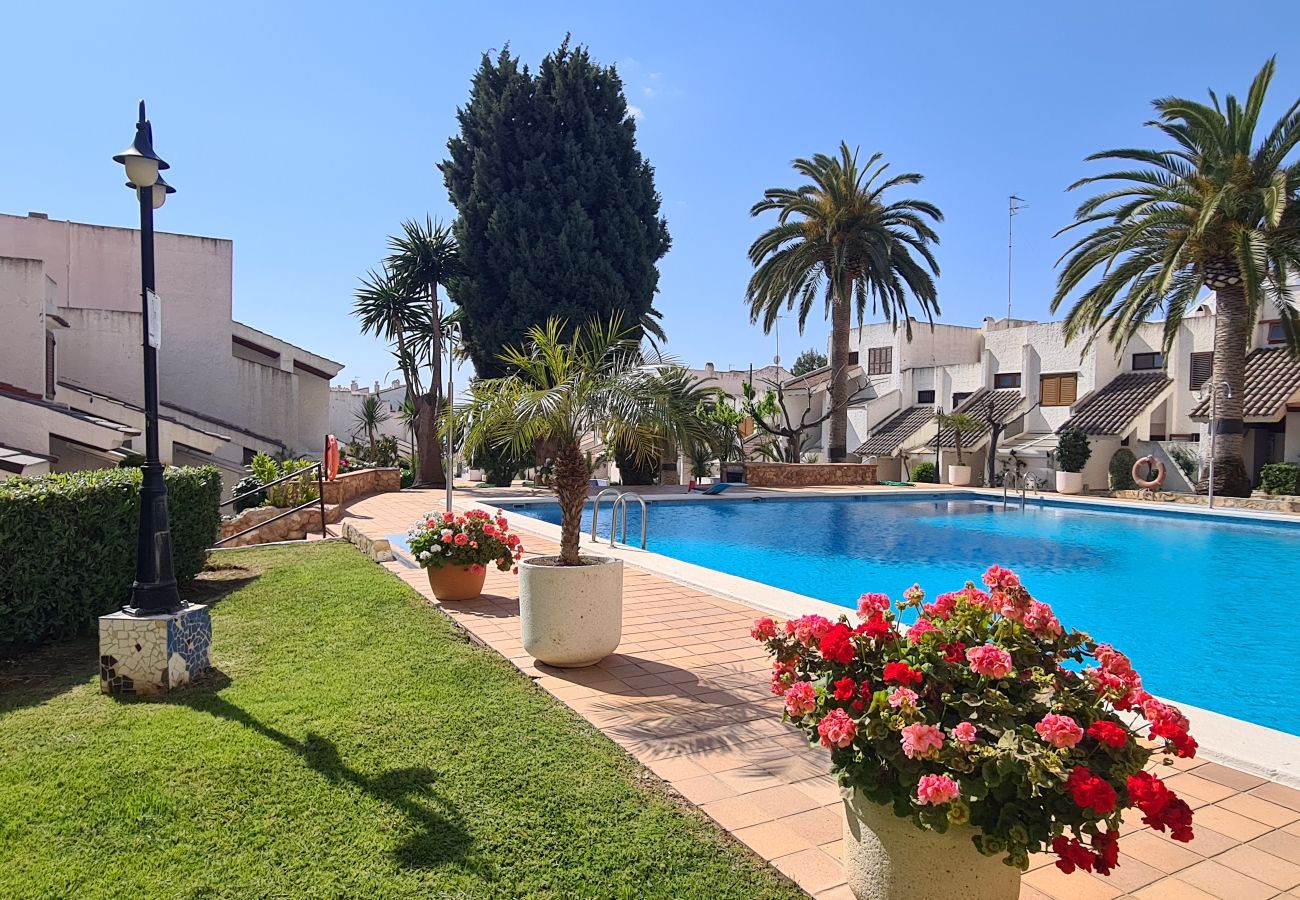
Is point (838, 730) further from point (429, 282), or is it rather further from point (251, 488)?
point (429, 282)

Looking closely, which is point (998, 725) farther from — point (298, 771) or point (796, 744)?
point (298, 771)

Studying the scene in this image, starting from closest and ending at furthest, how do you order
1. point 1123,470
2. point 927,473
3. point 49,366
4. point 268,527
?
point 268,527 → point 49,366 → point 1123,470 → point 927,473

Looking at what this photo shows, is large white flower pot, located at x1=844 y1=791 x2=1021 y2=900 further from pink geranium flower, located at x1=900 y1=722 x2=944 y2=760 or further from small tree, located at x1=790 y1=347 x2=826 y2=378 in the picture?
small tree, located at x1=790 y1=347 x2=826 y2=378

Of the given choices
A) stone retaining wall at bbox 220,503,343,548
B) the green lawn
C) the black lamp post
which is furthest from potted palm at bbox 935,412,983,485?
the black lamp post

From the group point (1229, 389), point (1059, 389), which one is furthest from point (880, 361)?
point (1229, 389)

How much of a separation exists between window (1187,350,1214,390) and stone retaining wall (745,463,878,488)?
A: 10919 millimetres

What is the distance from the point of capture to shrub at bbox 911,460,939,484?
3130 cm

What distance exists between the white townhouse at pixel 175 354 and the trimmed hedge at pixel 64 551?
1177 centimetres

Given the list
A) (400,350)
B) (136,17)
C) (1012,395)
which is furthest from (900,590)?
(1012,395)

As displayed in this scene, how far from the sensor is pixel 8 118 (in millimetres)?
9398

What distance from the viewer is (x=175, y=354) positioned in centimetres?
2344

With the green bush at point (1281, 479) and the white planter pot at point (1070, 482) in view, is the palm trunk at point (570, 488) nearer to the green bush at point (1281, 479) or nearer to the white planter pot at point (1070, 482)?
the green bush at point (1281, 479)

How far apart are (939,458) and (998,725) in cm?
3069

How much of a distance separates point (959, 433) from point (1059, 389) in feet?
15.1
